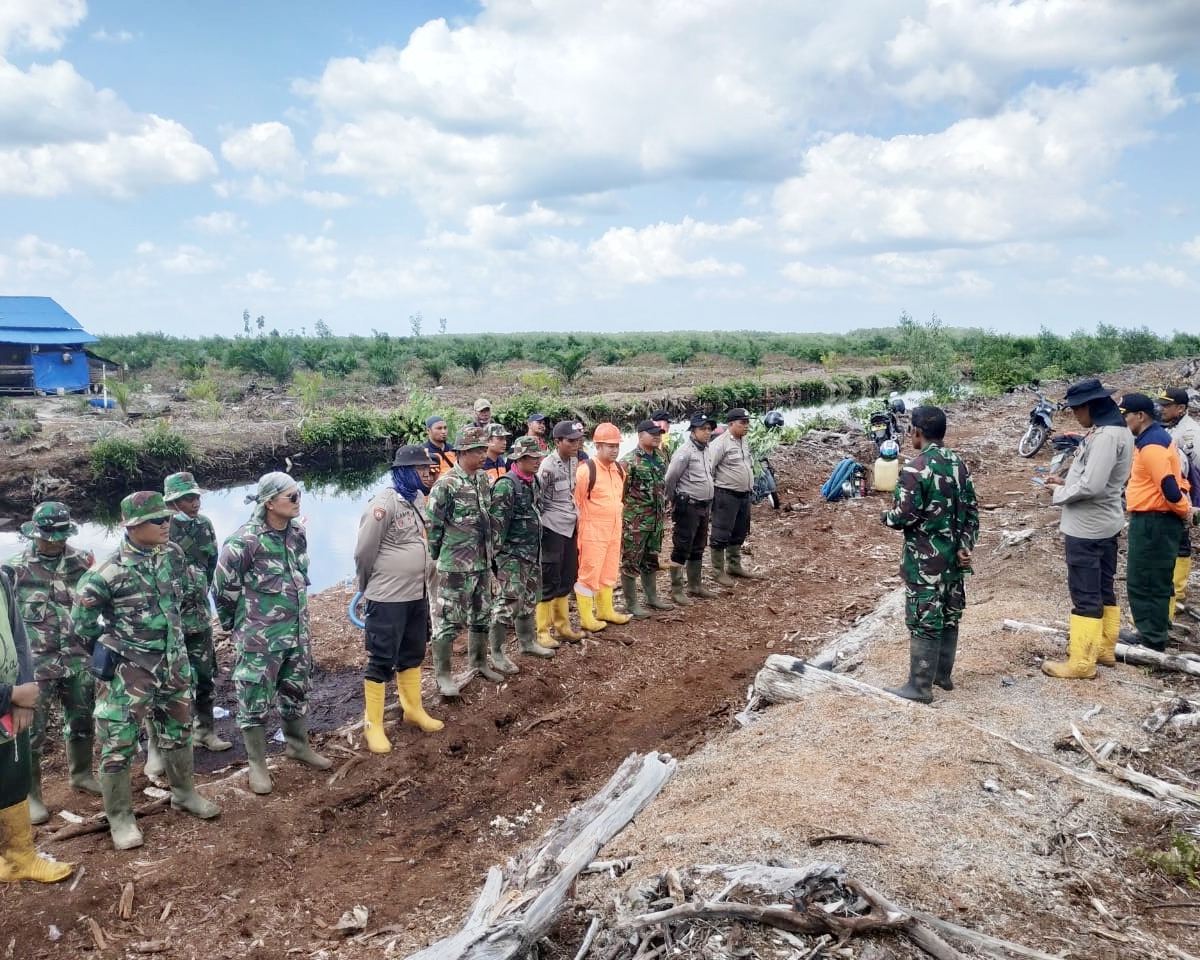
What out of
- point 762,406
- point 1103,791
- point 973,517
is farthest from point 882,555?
point 762,406

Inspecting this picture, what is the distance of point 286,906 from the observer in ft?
12.6

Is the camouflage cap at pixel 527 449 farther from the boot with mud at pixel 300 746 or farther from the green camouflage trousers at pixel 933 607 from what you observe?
the green camouflage trousers at pixel 933 607

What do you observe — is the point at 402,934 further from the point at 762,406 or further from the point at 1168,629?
the point at 762,406

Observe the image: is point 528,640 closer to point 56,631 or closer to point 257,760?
point 257,760

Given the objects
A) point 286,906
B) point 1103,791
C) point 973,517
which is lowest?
point 286,906

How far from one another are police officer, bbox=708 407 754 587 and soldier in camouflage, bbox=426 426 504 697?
9.38 feet

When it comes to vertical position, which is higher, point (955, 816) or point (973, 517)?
point (973, 517)

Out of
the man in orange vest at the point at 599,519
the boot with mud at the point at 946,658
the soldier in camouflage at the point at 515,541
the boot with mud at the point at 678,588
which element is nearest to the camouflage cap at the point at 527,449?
the soldier in camouflage at the point at 515,541

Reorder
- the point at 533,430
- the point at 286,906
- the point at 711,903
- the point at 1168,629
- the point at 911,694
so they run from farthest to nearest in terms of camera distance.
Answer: the point at 533,430
the point at 1168,629
the point at 911,694
the point at 286,906
the point at 711,903

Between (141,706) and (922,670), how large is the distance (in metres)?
4.21

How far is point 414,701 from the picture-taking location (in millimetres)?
5645

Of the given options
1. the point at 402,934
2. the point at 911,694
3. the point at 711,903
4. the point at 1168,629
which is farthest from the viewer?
the point at 1168,629

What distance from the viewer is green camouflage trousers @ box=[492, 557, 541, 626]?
6.48m

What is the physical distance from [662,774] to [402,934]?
1306 millimetres
